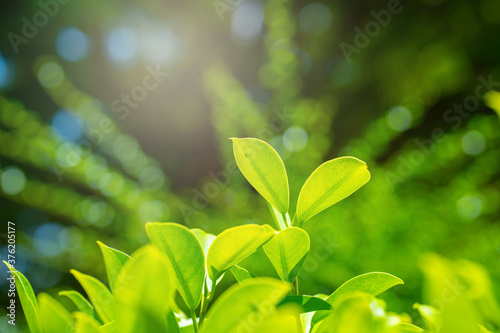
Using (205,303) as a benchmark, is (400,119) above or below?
below

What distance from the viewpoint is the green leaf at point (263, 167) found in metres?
0.20

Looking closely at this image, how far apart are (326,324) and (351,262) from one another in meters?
0.89

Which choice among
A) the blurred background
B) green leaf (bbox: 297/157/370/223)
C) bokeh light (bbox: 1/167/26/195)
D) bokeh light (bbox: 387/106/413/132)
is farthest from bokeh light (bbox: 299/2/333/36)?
green leaf (bbox: 297/157/370/223)

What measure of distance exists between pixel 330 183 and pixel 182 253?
0.09 metres

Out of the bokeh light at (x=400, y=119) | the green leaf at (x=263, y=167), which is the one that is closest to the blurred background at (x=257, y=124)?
the bokeh light at (x=400, y=119)

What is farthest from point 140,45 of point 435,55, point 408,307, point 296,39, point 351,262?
point 408,307

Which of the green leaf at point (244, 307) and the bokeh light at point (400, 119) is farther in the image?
the bokeh light at point (400, 119)

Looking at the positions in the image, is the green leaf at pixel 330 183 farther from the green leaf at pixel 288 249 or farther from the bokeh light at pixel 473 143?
the bokeh light at pixel 473 143

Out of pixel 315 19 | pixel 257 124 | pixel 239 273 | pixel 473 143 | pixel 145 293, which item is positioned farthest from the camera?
pixel 315 19

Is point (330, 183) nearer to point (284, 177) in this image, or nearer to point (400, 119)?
point (284, 177)

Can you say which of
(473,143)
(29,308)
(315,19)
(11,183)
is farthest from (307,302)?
(315,19)

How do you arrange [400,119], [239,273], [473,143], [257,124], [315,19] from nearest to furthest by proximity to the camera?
[239,273], [473,143], [400,119], [257,124], [315,19]

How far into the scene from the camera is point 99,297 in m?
0.20

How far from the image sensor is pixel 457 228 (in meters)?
1.04
